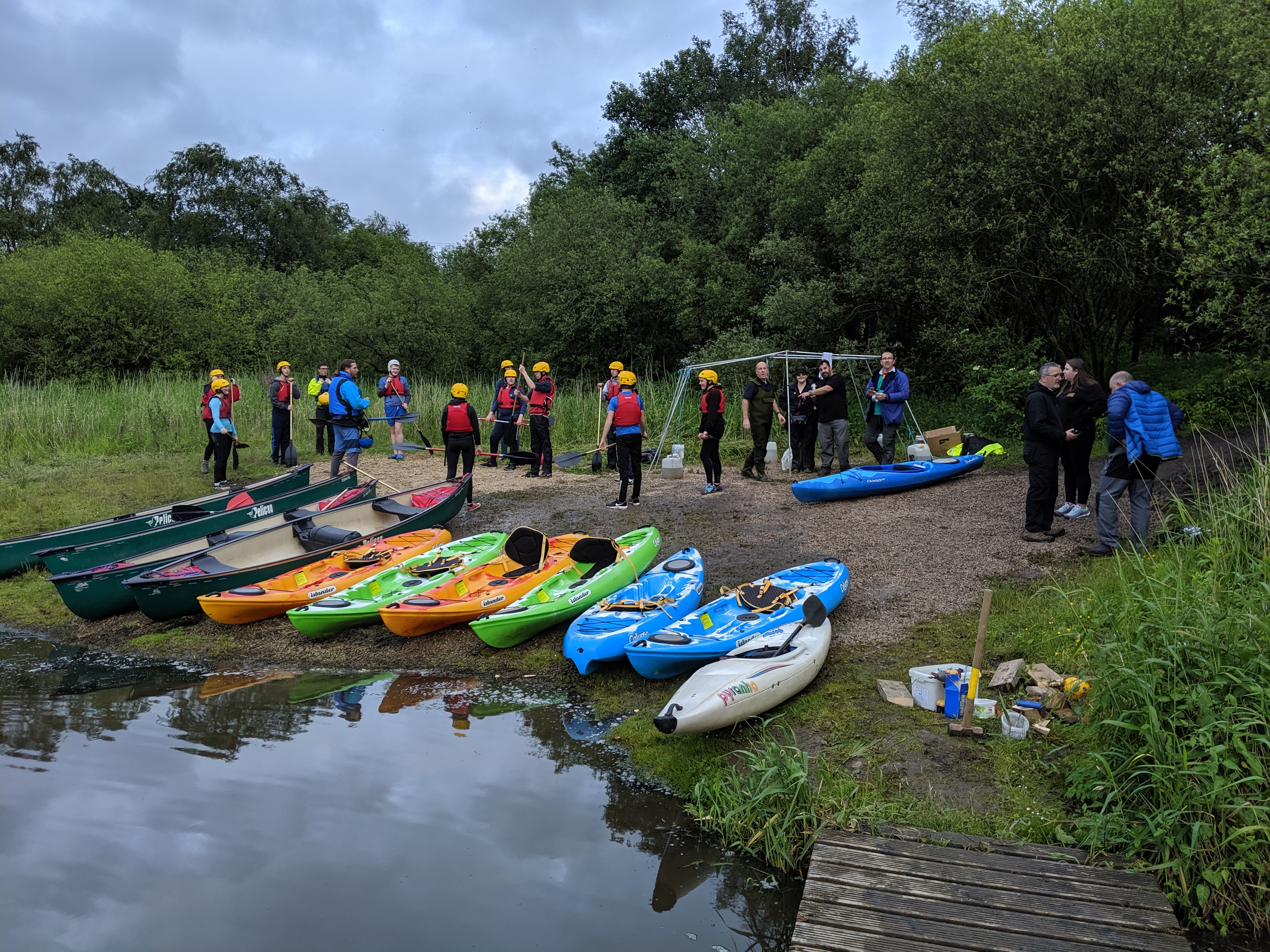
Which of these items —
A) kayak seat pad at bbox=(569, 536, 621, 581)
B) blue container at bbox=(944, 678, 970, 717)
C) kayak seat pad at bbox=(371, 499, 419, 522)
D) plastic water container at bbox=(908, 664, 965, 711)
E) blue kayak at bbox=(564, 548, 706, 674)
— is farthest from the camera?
kayak seat pad at bbox=(371, 499, 419, 522)

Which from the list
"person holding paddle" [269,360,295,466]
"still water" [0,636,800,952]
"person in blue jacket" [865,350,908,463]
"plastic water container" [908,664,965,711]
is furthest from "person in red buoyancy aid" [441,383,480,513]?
"plastic water container" [908,664,965,711]

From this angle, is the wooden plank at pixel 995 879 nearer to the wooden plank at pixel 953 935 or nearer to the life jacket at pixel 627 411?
the wooden plank at pixel 953 935

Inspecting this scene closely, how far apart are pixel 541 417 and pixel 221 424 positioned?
192 inches

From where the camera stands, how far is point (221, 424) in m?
12.5

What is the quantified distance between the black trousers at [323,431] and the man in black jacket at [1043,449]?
10.1 m

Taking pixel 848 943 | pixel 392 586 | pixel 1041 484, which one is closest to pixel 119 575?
pixel 392 586

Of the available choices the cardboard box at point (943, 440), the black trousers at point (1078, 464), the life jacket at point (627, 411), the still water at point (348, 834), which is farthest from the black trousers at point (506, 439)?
the black trousers at point (1078, 464)

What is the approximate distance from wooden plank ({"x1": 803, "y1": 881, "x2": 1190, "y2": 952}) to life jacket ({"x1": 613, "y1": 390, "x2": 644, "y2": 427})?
23.2 feet

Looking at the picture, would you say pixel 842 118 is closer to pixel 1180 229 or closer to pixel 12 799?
pixel 1180 229

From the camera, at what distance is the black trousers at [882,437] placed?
11.9 m

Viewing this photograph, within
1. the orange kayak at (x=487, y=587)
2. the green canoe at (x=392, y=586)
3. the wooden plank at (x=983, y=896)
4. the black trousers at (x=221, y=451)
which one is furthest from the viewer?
the black trousers at (x=221, y=451)

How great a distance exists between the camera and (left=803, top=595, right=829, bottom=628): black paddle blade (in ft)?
20.0

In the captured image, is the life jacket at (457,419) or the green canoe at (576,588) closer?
the green canoe at (576,588)

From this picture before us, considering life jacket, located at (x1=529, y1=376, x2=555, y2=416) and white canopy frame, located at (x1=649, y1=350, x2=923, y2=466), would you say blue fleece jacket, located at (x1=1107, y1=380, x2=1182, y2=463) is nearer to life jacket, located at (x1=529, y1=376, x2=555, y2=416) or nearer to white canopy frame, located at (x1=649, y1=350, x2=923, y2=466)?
white canopy frame, located at (x1=649, y1=350, x2=923, y2=466)
